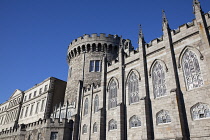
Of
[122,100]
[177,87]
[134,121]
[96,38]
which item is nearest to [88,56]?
[96,38]

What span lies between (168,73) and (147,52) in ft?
12.5

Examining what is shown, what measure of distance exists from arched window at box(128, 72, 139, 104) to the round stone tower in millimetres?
11474

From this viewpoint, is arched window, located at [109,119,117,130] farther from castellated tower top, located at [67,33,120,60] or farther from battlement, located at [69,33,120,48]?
battlement, located at [69,33,120,48]

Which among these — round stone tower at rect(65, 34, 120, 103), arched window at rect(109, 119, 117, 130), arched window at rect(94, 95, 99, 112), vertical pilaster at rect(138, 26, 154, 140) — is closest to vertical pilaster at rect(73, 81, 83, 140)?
arched window at rect(94, 95, 99, 112)

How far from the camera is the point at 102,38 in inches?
1348

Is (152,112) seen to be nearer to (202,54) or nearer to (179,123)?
(179,123)

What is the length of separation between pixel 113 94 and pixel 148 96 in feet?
18.7

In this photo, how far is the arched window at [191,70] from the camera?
15414 millimetres

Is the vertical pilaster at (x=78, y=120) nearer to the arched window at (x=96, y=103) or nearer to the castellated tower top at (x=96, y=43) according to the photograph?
the arched window at (x=96, y=103)

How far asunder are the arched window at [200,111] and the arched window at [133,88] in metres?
6.20

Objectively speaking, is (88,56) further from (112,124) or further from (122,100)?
(112,124)

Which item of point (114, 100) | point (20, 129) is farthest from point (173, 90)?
Result: point (20, 129)

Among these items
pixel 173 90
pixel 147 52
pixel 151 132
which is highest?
pixel 147 52

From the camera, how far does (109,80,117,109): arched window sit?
22.6 metres
